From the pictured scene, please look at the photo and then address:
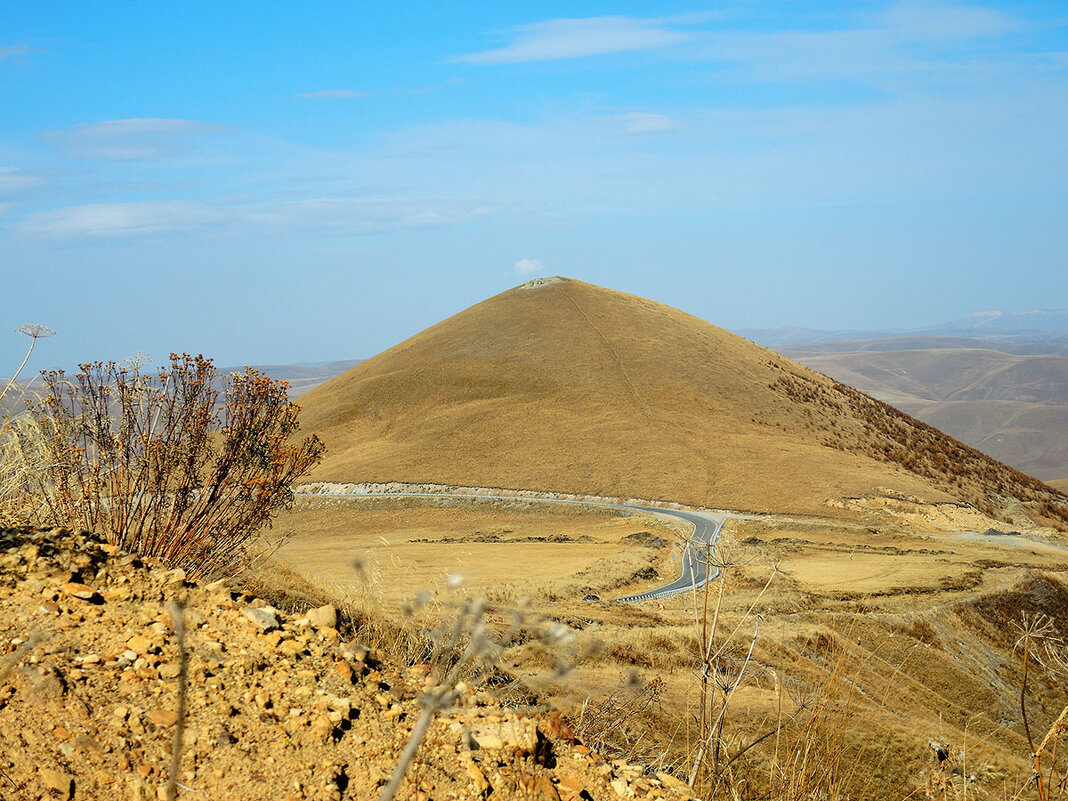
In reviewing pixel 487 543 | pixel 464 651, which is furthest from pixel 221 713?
pixel 487 543

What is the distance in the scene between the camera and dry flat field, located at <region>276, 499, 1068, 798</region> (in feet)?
22.5

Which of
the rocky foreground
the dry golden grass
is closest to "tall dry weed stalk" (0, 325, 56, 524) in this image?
the rocky foreground

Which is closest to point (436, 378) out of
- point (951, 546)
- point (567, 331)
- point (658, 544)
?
point (567, 331)

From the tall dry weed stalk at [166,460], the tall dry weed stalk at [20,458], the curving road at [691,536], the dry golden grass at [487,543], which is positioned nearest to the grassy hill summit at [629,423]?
the curving road at [691,536]

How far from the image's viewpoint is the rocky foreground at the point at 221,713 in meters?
3.48

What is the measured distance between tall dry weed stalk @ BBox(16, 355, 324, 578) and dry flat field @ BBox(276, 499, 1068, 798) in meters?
1.37

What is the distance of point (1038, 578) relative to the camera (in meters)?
27.2

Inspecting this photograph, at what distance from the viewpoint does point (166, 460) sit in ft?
29.4

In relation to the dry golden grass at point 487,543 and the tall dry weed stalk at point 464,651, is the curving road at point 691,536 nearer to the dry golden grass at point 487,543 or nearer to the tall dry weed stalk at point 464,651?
the dry golden grass at point 487,543

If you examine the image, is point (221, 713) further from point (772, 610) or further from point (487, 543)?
point (487, 543)

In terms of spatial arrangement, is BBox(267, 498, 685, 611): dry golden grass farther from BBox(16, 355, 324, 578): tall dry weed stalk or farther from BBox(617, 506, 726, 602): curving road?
BBox(16, 355, 324, 578): tall dry weed stalk

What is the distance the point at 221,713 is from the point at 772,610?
19.3 m

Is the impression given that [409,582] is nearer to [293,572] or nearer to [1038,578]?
[293,572]

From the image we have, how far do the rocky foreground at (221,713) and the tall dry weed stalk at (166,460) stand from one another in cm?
324
